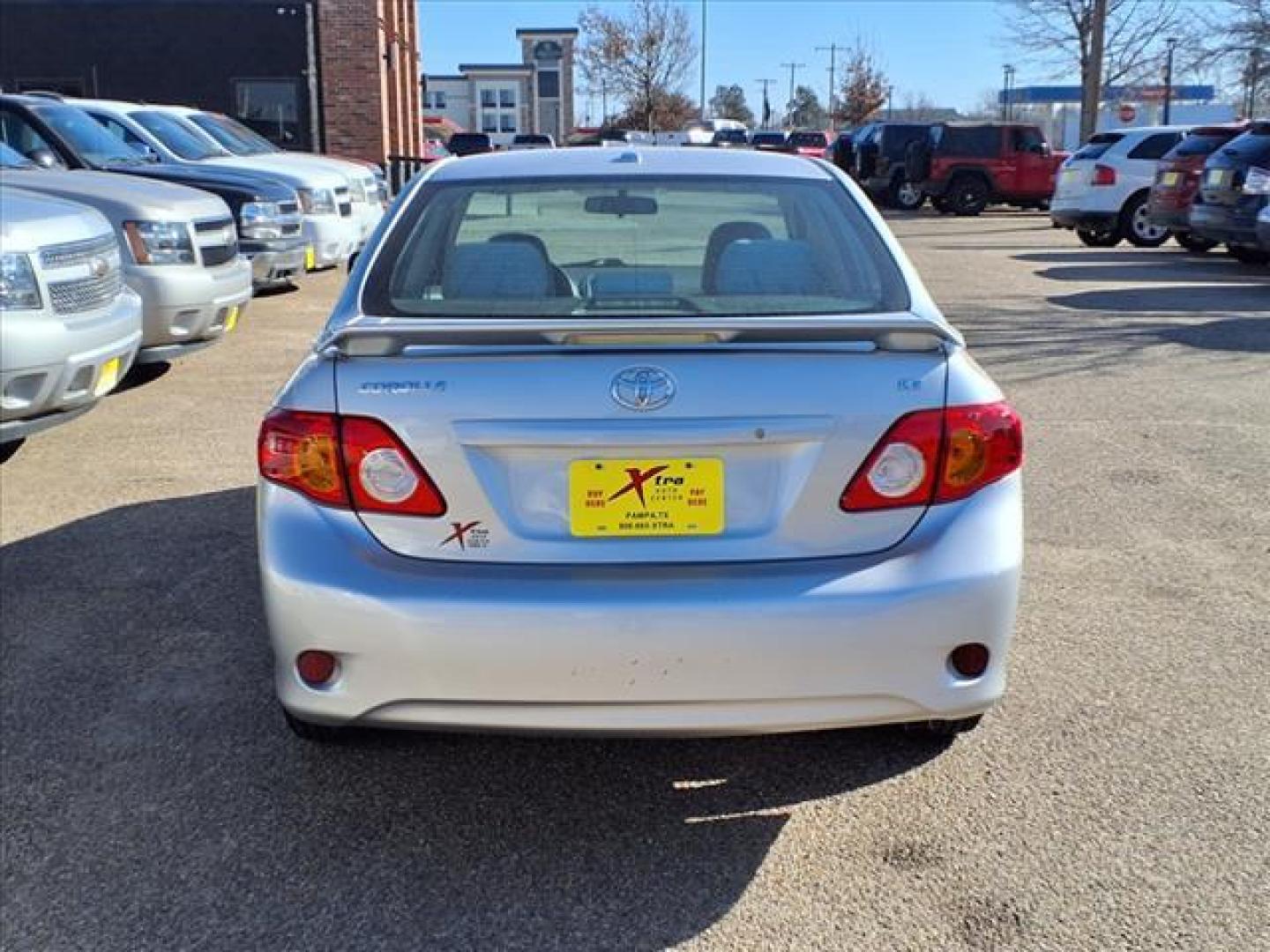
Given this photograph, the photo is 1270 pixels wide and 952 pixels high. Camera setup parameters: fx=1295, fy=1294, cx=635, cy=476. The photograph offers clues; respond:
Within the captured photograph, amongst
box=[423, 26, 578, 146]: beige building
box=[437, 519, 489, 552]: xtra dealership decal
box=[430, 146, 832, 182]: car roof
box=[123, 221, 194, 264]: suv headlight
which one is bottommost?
box=[437, 519, 489, 552]: xtra dealership decal

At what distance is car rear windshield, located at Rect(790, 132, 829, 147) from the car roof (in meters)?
42.7

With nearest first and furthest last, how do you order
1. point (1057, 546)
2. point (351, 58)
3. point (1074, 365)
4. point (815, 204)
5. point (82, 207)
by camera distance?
1. point (815, 204)
2. point (1057, 546)
3. point (82, 207)
4. point (1074, 365)
5. point (351, 58)

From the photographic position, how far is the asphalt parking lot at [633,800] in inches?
112

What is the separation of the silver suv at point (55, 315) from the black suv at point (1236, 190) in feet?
38.0

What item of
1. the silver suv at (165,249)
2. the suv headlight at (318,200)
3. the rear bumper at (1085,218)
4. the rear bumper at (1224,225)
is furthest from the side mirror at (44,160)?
the rear bumper at (1085,218)

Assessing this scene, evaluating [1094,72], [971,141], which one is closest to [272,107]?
[971,141]

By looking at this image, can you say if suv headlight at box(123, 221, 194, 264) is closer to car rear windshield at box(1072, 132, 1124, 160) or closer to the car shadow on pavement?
the car shadow on pavement

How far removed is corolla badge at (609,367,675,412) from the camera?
2781 mm

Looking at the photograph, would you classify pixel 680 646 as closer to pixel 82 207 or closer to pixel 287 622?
pixel 287 622

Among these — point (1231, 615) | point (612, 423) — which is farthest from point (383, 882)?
point (1231, 615)

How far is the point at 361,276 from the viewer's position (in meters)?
3.42

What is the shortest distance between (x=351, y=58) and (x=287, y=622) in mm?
24738

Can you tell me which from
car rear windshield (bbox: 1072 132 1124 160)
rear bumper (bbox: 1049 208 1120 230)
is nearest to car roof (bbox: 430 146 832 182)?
car rear windshield (bbox: 1072 132 1124 160)

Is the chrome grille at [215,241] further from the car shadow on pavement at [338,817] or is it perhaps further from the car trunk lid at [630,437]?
the car trunk lid at [630,437]
